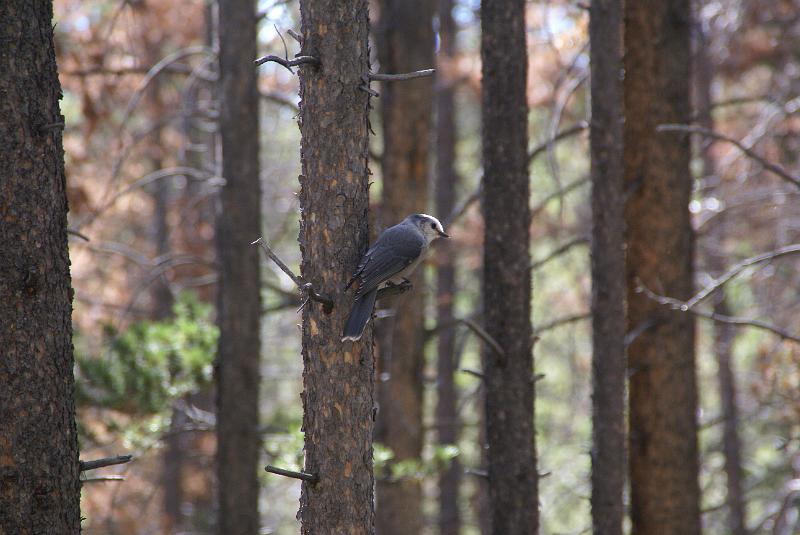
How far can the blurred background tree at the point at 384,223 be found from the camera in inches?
301

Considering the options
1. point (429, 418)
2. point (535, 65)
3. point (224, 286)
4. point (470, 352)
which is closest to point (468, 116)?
point (470, 352)

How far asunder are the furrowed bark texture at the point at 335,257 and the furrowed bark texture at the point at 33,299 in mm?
1035

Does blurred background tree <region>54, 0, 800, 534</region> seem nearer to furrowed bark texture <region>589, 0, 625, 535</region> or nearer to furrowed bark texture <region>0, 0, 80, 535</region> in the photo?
furrowed bark texture <region>589, 0, 625, 535</region>

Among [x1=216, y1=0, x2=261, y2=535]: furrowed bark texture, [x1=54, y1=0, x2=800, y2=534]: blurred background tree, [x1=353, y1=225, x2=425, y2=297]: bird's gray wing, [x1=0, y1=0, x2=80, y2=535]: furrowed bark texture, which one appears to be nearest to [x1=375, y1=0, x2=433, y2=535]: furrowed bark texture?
[x1=54, y1=0, x2=800, y2=534]: blurred background tree

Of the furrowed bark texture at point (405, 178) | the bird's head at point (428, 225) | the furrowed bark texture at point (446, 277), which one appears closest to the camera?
the bird's head at point (428, 225)

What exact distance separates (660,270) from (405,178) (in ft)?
8.39

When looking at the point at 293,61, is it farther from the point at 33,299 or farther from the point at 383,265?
the point at 33,299

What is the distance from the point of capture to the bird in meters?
3.68

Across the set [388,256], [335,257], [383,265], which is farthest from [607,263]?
[335,257]

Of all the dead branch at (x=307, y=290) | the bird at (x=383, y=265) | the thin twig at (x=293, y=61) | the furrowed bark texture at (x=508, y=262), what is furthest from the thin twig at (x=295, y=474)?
the furrowed bark texture at (x=508, y=262)

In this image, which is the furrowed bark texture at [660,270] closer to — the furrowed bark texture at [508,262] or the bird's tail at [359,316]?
the furrowed bark texture at [508,262]

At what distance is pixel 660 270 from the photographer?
7180 mm

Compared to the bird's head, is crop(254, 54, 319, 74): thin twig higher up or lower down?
higher up

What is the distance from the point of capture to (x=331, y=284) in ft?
12.3
